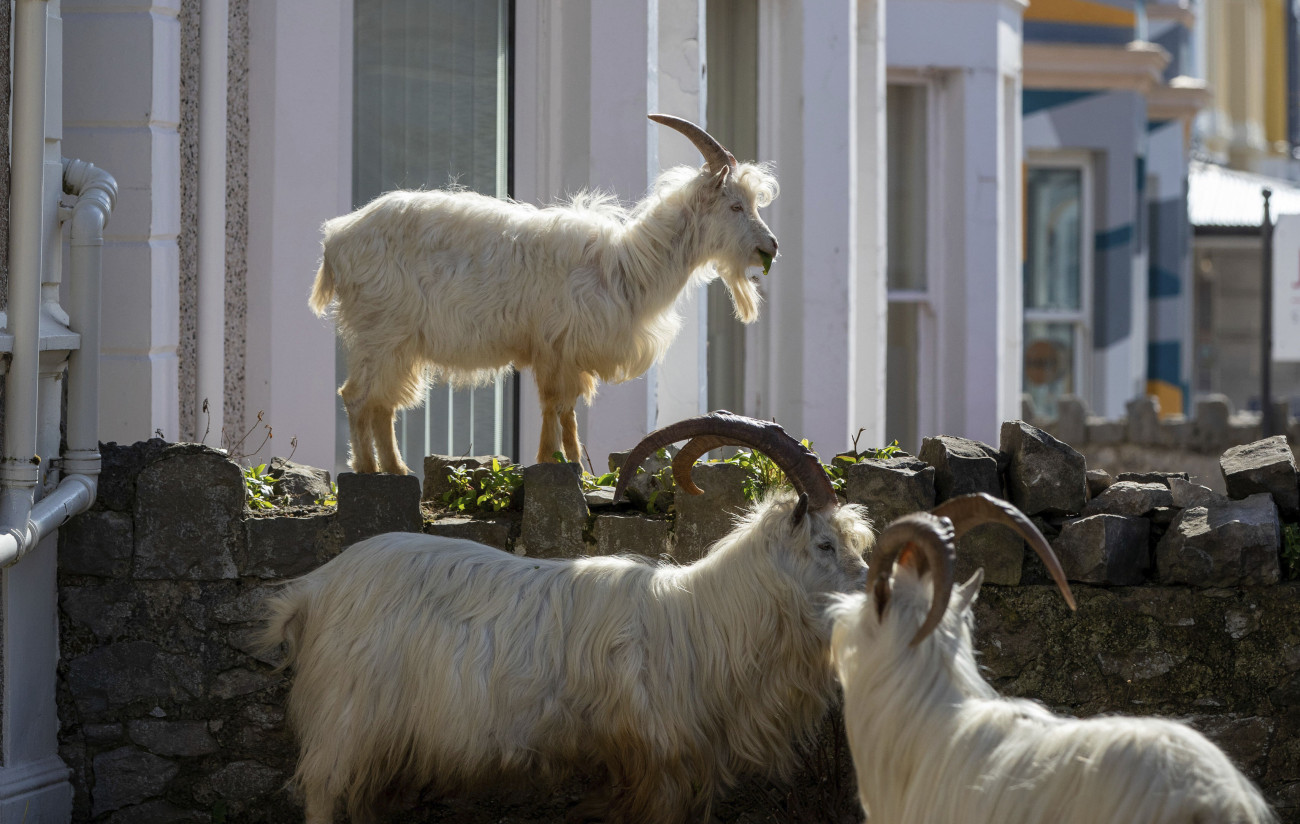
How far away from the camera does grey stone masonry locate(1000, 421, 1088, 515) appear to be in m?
5.04

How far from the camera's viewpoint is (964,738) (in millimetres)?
3430

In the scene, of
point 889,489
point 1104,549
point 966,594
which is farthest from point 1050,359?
point 966,594

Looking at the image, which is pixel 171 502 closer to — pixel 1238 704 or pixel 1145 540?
pixel 1145 540

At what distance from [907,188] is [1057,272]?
7167mm

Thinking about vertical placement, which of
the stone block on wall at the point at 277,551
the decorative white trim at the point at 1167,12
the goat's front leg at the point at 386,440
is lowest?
the stone block on wall at the point at 277,551

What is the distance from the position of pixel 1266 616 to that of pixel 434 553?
2785mm

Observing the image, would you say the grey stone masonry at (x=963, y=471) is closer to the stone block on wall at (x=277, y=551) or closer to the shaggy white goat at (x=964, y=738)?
the shaggy white goat at (x=964, y=738)

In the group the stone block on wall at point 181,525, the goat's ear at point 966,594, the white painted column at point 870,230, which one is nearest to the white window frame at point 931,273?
the white painted column at point 870,230

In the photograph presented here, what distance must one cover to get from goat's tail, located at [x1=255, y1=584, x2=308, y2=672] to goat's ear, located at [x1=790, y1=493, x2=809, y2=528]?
156 centimetres

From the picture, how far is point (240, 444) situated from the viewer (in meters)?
6.50

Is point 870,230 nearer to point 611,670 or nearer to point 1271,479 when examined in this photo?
point 1271,479

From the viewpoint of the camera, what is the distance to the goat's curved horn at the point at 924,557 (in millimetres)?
3430

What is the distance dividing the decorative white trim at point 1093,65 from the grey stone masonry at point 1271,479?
1304 cm

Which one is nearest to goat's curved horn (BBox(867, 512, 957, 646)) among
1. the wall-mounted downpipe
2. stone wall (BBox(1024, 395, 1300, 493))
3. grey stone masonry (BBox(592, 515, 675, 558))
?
grey stone masonry (BBox(592, 515, 675, 558))
